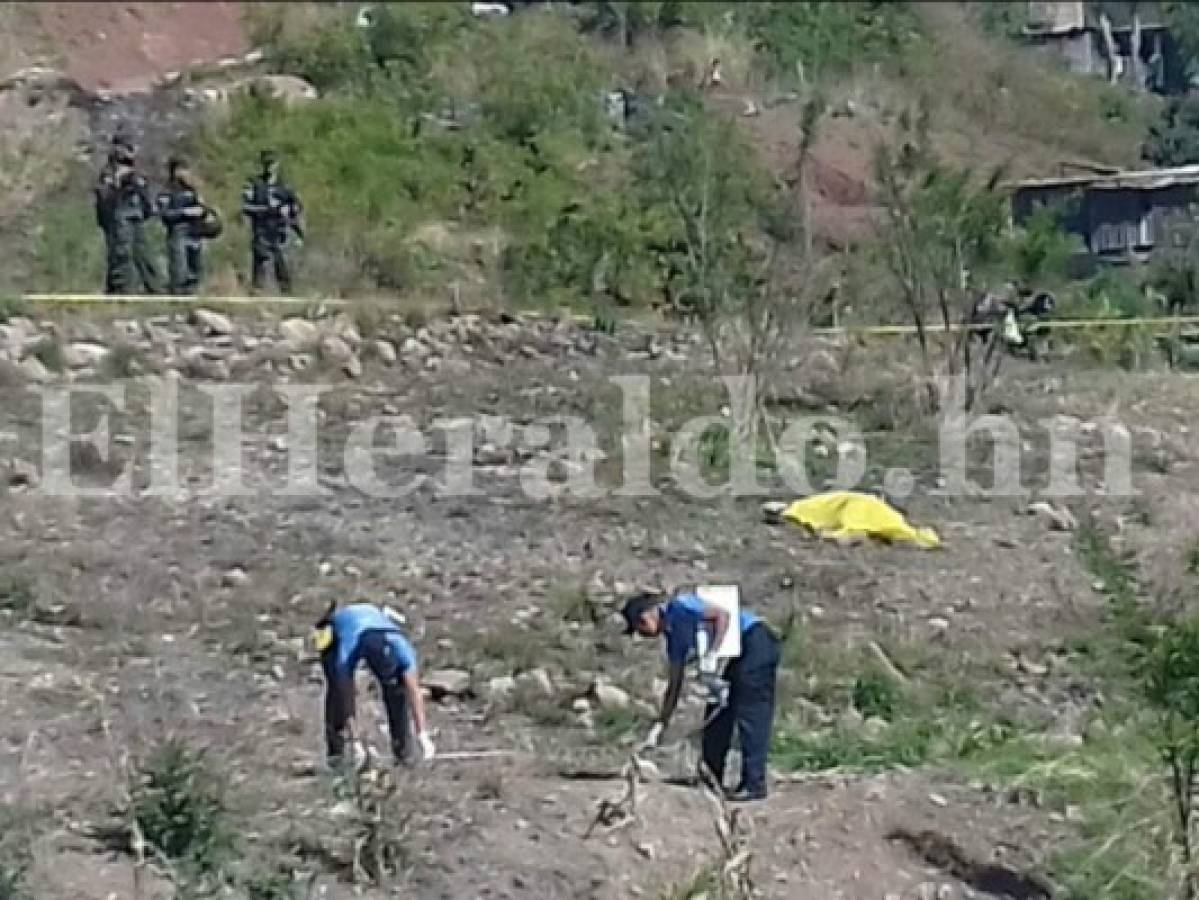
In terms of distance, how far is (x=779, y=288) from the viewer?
1727 cm

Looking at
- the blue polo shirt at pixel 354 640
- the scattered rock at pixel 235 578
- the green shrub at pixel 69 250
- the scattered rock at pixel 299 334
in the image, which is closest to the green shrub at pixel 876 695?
the blue polo shirt at pixel 354 640

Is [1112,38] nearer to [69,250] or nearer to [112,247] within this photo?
[69,250]

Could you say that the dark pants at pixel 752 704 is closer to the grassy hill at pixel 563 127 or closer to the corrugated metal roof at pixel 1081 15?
the grassy hill at pixel 563 127

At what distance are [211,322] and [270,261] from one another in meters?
2.56

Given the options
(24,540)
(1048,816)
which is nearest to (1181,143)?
(24,540)

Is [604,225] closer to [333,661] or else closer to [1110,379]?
[1110,379]

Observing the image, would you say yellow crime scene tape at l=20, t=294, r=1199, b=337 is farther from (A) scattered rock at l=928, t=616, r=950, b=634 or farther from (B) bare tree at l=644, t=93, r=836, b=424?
(A) scattered rock at l=928, t=616, r=950, b=634

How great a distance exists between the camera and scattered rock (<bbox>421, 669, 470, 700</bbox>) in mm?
10797

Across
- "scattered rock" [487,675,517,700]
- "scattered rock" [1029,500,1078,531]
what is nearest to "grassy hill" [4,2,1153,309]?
→ "scattered rock" [1029,500,1078,531]

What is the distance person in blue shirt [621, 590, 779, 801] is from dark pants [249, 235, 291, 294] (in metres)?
12.4

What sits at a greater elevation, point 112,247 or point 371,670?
point 112,247

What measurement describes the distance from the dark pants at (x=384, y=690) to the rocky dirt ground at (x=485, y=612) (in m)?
0.21

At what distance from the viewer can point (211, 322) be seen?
19.0m

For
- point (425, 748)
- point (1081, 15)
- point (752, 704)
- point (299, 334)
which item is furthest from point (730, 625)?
point (1081, 15)
